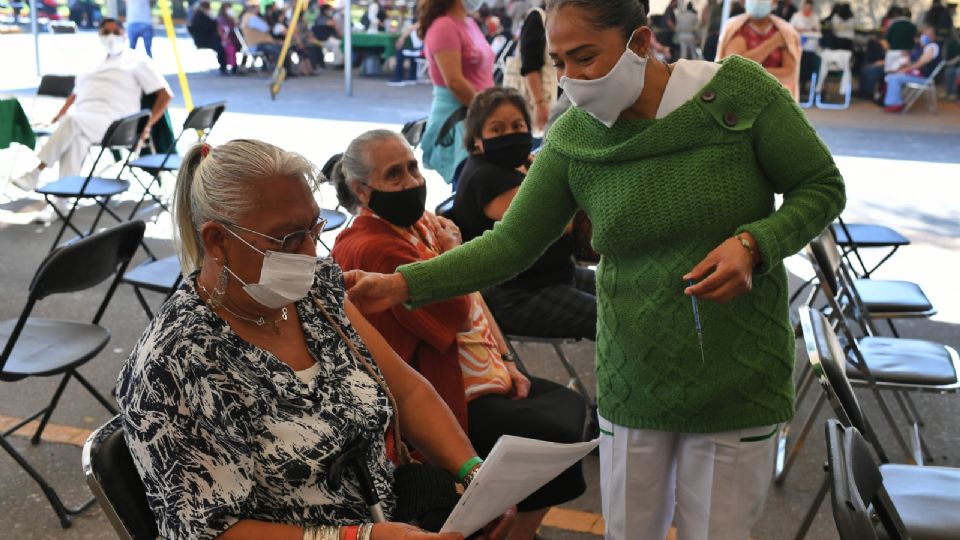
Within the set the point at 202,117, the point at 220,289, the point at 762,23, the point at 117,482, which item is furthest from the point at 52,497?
the point at 762,23

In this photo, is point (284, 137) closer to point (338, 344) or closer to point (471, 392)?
point (471, 392)

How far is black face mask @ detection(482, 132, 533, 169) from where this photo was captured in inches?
156

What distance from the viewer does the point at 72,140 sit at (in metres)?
7.77

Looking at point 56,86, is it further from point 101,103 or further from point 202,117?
point 202,117

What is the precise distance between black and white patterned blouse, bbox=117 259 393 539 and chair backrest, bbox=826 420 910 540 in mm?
911

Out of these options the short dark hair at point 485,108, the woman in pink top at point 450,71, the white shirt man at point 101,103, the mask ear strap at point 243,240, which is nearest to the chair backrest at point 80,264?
the short dark hair at point 485,108

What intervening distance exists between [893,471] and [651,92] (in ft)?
5.03

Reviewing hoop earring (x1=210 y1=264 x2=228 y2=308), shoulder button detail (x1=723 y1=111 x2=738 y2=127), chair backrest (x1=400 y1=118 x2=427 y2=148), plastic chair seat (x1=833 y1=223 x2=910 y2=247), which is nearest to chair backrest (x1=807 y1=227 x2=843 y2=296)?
plastic chair seat (x1=833 y1=223 x2=910 y2=247)

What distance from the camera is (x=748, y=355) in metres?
2.09

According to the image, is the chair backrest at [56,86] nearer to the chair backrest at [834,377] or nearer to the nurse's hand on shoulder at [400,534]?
the chair backrest at [834,377]

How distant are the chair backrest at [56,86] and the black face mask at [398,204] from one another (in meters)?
7.07

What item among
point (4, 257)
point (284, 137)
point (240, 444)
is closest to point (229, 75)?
point (284, 137)

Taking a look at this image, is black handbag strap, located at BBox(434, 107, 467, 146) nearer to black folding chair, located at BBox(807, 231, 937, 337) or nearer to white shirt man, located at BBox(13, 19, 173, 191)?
black folding chair, located at BBox(807, 231, 937, 337)

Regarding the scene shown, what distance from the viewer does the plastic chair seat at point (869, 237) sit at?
5116mm
